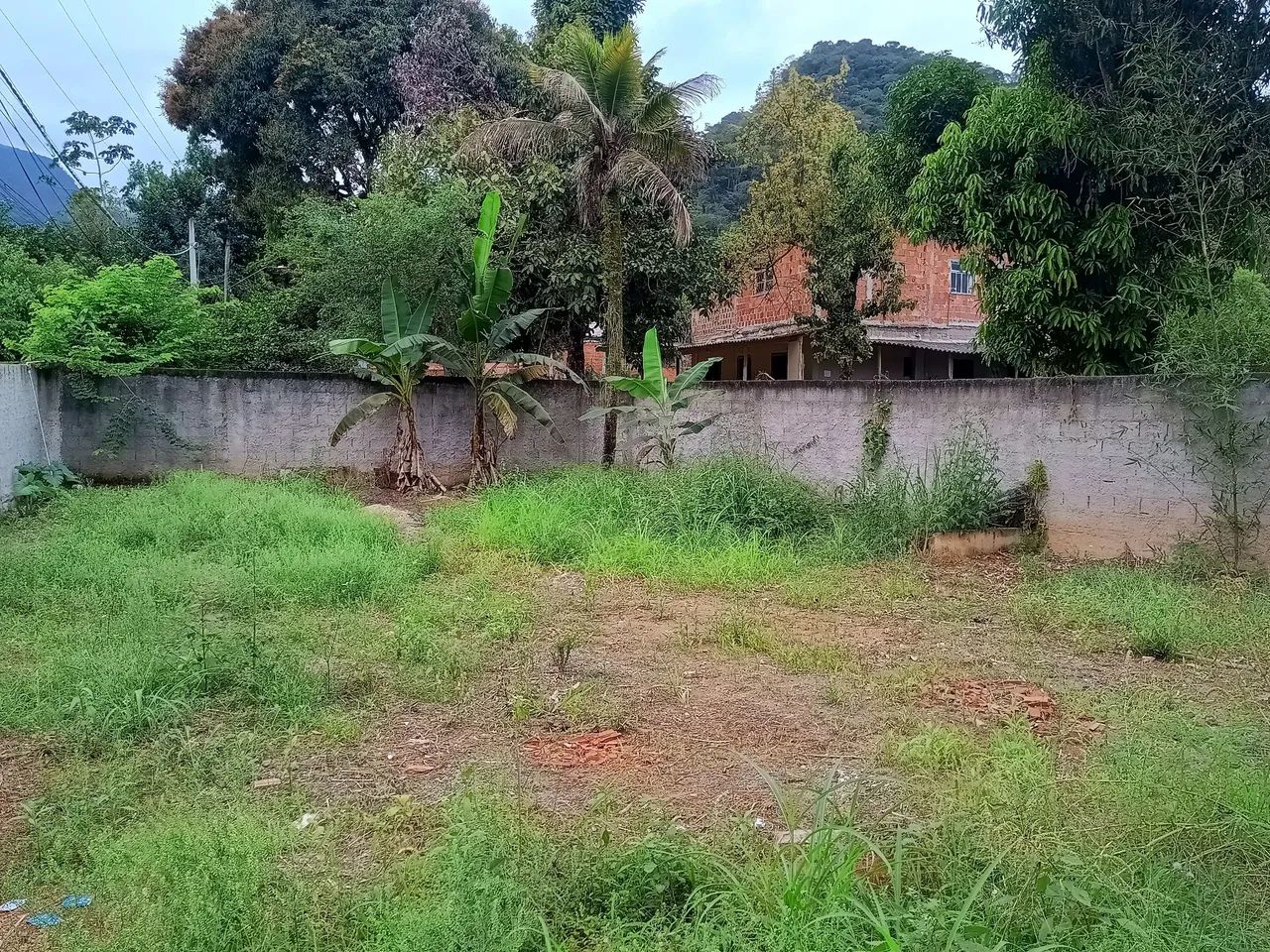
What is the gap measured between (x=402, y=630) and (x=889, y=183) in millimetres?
9007

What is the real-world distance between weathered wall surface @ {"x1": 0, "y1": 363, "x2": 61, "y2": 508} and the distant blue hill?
7084mm

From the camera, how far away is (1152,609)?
17.7 feet

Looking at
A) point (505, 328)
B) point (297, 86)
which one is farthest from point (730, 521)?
point (297, 86)

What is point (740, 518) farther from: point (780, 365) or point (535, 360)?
point (780, 365)

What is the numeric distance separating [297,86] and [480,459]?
9.97m

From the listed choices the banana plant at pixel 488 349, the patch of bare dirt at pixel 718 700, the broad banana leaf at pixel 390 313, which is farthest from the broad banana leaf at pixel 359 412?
the patch of bare dirt at pixel 718 700

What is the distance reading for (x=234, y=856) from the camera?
261 centimetres

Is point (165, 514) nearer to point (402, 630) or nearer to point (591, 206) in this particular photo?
point (402, 630)

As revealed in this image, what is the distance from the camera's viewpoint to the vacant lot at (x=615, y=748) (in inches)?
93.4

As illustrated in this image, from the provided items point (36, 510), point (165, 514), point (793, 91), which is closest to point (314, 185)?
point (793, 91)

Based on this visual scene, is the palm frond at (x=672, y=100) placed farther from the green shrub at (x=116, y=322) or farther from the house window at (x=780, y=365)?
the house window at (x=780, y=365)

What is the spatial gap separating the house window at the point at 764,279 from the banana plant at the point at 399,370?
936 cm

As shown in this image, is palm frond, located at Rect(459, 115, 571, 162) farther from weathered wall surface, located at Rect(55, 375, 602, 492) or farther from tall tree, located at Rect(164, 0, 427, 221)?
tall tree, located at Rect(164, 0, 427, 221)

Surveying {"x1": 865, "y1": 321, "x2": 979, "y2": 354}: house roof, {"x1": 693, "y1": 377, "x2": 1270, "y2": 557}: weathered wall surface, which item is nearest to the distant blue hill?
{"x1": 693, "y1": 377, "x2": 1270, "y2": 557}: weathered wall surface
